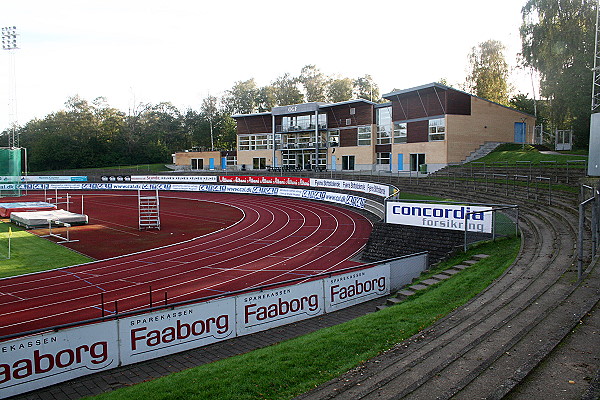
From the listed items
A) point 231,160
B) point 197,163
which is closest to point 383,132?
point 231,160

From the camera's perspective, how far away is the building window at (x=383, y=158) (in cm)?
5619

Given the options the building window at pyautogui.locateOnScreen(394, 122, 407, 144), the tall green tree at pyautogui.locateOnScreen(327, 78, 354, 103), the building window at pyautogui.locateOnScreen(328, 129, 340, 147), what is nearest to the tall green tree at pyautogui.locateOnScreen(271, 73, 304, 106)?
the tall green tree at pyautogui.locateOnScreen(327, 78, 354, 103)

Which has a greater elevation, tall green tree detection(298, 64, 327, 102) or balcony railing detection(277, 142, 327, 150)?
tall green tree detection(298, 64, 327, 102)

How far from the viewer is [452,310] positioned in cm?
1054

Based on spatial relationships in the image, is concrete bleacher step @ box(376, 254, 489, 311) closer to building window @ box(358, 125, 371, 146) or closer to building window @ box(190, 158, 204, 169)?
building window @ box(358, 125, 371, 146)

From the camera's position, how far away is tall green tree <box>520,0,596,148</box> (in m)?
36.7

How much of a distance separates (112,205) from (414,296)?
3902cm

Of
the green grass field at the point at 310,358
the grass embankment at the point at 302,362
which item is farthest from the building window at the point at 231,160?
the grass embankment at the point at 302,362

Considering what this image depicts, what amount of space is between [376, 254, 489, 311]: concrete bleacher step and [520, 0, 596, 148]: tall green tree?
28.1 m

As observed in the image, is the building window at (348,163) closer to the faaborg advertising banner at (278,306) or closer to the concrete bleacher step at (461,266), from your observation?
the concrete bleacher step at (461,266)

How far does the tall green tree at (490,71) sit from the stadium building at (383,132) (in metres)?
14.5

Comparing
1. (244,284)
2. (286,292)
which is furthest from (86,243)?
(286,292)

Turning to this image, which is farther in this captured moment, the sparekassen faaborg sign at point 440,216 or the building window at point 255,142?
the building window at point 255,142

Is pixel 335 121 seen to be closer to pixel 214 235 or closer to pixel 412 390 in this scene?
pixel 214 235
